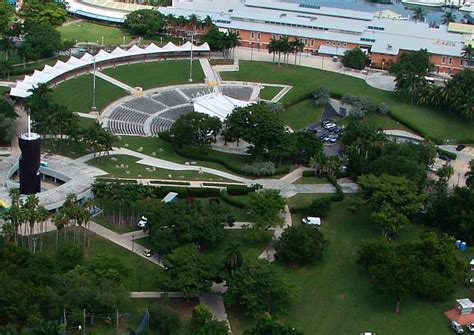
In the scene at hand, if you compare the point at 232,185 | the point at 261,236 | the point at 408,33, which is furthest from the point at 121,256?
the point at 408,33

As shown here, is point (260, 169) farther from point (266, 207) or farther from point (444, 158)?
point (444, 158)

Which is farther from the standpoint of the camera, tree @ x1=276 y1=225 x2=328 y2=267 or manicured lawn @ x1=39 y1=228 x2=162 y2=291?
tree @ x1=276 y1=225 x2=328 y2=267

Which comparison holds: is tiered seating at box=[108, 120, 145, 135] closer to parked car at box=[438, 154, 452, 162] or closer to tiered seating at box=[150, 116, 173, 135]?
tiered seating at box=[150, 116, 173, 135]

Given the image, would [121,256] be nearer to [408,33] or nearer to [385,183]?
[385,183]

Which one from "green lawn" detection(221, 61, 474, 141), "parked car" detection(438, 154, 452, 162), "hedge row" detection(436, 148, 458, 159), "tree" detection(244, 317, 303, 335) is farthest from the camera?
"green lawn" detection(221, 61, 474, 141)

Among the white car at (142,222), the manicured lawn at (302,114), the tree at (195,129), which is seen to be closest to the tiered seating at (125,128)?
the tree at (195,129)

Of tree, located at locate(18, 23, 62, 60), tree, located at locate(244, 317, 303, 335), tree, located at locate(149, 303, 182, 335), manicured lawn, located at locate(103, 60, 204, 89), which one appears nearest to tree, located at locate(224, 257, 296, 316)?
tree, located at locate(244, 317, 303, 335)

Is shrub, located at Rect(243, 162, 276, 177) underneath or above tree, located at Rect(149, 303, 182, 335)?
above

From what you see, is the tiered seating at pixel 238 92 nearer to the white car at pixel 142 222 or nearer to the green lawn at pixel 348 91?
the green lawn at pixel 348 91

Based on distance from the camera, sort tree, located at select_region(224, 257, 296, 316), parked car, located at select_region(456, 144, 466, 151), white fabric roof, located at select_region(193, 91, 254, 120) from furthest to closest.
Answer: white fabric roof, located at select_region(193, 91, 254, 120) → parked car, located at select_region(456, 144, 466, 151) → tree, located at select_region(224, 257, 296, 316)
